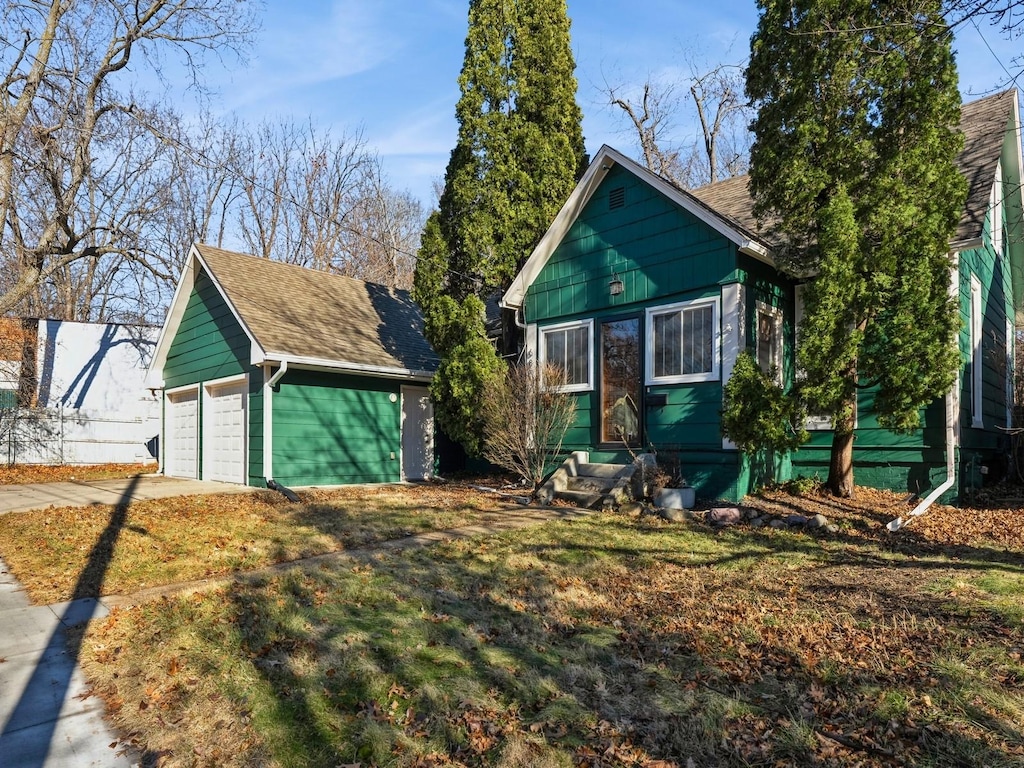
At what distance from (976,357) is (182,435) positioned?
53.3 ft

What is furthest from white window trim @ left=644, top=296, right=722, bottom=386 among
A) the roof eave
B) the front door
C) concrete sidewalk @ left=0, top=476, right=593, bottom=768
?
the roof eave

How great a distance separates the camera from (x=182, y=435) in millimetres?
15797

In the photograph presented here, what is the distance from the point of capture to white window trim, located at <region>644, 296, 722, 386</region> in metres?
9.52

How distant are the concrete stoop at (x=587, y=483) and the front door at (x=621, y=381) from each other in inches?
22.7

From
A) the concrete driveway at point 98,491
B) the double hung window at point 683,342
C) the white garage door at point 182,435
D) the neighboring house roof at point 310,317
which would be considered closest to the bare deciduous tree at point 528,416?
the double hung window at point 683,342

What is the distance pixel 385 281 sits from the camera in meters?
29.9

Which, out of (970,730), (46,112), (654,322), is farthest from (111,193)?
(970,730)

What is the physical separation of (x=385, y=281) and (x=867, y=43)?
24.1 m

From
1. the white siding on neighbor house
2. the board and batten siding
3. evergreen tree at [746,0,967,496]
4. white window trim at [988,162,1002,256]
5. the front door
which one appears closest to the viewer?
evergreen tree at [746,0,967,496]

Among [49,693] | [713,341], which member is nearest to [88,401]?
[713,341]

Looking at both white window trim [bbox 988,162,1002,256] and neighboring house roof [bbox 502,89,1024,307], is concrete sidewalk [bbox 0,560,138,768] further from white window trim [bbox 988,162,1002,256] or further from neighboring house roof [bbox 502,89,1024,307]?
white window trim [bbox 988,162,1002,256]

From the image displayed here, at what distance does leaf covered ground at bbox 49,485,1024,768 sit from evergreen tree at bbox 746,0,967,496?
7.30ft

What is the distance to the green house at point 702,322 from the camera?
9289 mm

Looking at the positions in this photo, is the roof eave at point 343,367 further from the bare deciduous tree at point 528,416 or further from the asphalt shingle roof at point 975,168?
the asphalt shingle roof at point 975,168
